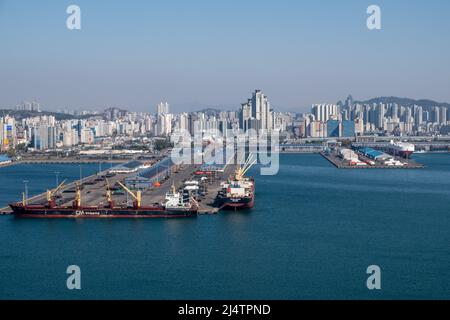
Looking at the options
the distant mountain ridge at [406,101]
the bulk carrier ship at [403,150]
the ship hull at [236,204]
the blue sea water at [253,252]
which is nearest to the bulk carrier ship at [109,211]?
the blue sea water at [253,252]

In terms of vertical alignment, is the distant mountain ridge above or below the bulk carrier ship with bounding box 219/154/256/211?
above

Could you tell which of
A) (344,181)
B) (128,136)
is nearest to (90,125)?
(128,136)

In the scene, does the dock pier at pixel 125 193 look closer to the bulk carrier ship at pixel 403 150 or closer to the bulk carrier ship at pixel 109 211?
the bulk carrier ship at pixel 109 211

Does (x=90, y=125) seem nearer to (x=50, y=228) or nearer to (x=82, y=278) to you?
(x=50, y=228)

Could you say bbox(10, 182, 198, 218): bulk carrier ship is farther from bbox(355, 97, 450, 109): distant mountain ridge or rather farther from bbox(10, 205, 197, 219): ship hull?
bbox(355, 97, 450, 109): distant mountain ridge

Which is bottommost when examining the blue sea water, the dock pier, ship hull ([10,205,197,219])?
the blue sea water

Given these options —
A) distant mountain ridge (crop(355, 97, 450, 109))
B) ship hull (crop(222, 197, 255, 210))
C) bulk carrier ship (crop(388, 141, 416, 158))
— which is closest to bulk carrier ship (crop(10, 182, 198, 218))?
ship hull (crop(222, 197, 255, 210))

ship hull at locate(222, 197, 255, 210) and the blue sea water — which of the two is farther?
ship hull at locate(222, 197, 255, 210)
